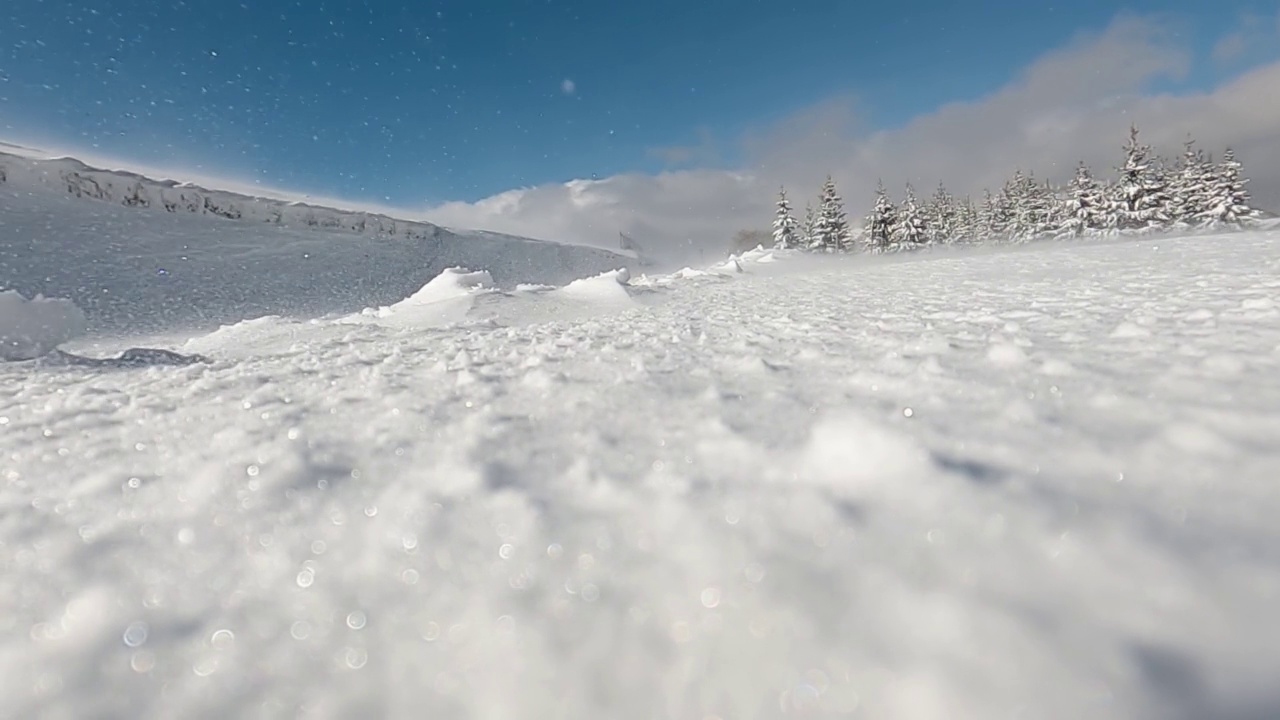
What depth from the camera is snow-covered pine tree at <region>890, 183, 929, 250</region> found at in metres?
33.2

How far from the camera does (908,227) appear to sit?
33469mm

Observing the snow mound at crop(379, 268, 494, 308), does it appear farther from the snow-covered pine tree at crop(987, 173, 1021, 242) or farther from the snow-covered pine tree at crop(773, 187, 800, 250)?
the snow-covered pine tree at crop(987, 173, 1021, 242)

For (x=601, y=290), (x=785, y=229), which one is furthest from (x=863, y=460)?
(x=785, y=229)

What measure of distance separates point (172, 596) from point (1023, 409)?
9.19 feet

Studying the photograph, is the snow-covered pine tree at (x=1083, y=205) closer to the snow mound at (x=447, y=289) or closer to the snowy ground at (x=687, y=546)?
the snow mound at (x=447, y=289)

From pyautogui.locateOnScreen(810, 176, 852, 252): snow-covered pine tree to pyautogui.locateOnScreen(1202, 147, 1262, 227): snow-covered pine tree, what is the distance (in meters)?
17.9

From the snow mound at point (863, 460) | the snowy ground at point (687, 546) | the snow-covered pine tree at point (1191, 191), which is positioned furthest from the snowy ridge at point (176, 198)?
the snow-covered pine tree at point (1191, 191)

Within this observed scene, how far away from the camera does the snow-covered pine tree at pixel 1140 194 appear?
86.3 feet

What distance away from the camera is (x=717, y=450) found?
1819mm

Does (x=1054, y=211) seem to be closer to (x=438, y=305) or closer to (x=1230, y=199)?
(x=1230, y=199)

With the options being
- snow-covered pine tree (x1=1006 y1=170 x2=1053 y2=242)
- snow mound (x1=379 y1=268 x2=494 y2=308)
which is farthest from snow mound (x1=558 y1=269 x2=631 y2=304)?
snow-covered pine tree (x1=1006 y1=170 x2=1053 y2=242)

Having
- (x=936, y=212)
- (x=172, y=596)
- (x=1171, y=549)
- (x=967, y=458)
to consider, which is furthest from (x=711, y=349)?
(x=936, y=212)

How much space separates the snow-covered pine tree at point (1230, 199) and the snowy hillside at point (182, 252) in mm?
39539

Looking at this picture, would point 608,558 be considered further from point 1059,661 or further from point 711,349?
point 711,349
